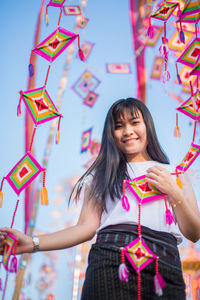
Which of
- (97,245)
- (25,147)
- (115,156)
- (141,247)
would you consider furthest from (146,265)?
(25,147)

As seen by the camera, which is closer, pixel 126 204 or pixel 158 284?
pixel 158 284

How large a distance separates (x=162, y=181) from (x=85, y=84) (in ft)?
6.94

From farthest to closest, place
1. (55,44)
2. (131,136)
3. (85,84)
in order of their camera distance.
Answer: (85,84), (55,44), (131,136)

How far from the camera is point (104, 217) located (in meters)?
1.09

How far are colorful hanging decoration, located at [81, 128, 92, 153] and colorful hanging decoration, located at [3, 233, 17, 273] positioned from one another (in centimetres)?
203

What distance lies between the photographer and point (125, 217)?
3.27 feet

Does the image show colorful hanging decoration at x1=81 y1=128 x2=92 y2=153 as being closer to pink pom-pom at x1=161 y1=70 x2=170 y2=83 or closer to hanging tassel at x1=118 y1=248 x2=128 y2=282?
pink pom-pom at x1=161 y1=70 x2=170 y2=83

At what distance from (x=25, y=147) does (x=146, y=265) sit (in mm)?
2466

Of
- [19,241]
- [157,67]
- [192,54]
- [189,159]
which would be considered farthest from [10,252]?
[157,67]

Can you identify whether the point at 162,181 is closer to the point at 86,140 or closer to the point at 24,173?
the point at 24,173

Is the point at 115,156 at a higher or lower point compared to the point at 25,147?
lower

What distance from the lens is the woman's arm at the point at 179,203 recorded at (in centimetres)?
97

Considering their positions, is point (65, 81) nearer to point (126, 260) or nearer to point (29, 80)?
point (29, 80)

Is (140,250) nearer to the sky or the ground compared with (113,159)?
nearer to the ground
